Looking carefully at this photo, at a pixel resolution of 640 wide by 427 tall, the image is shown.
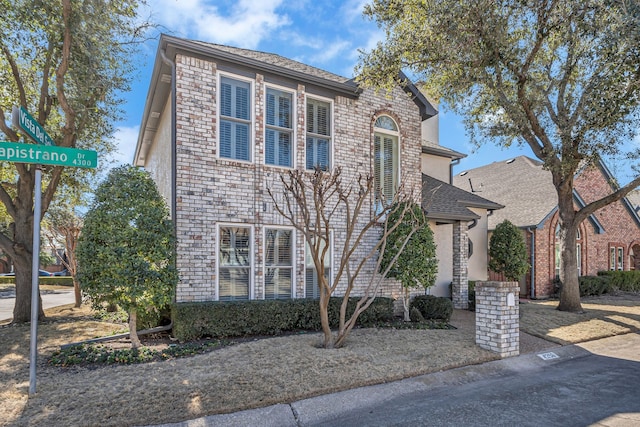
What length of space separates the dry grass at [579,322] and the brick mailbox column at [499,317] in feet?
7.11

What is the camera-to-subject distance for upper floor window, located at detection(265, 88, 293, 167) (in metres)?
9.23

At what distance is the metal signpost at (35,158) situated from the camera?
4.62 m

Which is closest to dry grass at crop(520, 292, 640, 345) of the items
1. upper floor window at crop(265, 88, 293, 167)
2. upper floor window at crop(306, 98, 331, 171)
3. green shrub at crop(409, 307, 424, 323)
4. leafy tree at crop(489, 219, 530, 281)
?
leafy tree at crop(489, 219, 530, 281)

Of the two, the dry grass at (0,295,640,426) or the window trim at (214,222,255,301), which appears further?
the window trim at (214,222,255,301)

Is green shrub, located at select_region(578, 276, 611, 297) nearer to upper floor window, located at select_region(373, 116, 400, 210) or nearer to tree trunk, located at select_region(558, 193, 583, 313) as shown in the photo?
tree trunk, located at select_region(558, 193, 583, 313)

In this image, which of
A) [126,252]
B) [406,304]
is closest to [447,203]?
[406,304]

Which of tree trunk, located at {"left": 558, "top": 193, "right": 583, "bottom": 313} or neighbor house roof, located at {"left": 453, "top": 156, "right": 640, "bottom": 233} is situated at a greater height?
neighbor house roof, located at {"left": 453, "top": 156, "right": 640, "bottom": 233}

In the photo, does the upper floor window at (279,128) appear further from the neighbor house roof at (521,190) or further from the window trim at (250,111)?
the neighbor house roof at (521,190)

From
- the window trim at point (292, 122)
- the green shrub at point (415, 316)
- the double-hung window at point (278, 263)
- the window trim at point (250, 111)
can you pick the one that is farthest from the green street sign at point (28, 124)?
the green shrub at point (415, 316)

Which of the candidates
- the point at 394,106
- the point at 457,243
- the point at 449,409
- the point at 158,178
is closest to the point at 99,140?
the point at 158,178

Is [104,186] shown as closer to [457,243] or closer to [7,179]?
[7,179]

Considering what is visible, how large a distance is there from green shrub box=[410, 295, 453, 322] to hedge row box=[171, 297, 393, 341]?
2.05 meters

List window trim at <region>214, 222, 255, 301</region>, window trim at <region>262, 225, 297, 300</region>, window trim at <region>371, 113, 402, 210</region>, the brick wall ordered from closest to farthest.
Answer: the brick wall → window trim at <region>214, 222, 255, 301</region> → window trim at <region>262, 225, 297, 300</region> → window trim at <region>371, 113, 402, 210</region>

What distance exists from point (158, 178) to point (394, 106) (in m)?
7.53
